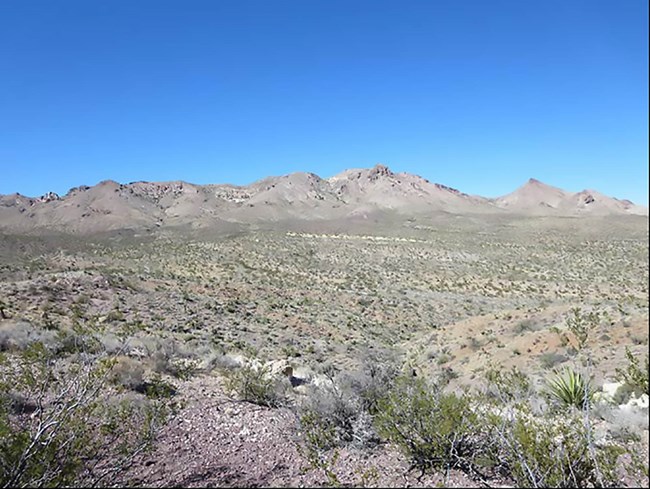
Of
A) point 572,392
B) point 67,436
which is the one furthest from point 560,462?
point 67,436

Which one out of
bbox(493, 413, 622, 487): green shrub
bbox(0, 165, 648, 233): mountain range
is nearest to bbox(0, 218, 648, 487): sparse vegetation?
bbox(493, 413, 622, 487): green shrub

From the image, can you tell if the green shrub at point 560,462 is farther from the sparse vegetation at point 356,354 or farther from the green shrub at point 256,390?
the green shrub at point 256,390

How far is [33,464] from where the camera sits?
4.14 m

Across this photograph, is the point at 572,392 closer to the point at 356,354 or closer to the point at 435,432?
the point at 435,432

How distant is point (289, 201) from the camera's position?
12406 cm

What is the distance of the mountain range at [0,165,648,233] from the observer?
75.9 meters

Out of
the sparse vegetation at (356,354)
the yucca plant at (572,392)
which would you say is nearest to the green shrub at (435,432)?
the sparse vegetation at (356,354)

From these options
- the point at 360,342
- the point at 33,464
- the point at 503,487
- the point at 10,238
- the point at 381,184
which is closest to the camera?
the point at 33,464

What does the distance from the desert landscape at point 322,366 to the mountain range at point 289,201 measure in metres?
27.6

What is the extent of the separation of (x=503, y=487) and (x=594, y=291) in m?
29.1

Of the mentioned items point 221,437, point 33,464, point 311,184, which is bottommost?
point 221,437

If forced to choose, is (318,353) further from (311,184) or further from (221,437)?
(311,184)

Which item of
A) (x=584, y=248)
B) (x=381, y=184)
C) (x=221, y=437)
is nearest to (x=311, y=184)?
(x=381, y=184)

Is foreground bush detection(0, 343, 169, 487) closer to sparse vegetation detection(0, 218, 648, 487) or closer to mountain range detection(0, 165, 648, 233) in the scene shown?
sparse vegetation detection(0, 218, 648, 487)
